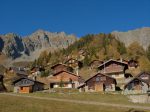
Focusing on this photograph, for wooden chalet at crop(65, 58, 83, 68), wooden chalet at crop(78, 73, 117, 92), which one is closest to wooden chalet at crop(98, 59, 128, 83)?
wooden chalet at crop(78, 73, 117, 92)

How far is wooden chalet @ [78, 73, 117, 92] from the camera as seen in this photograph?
86438mm

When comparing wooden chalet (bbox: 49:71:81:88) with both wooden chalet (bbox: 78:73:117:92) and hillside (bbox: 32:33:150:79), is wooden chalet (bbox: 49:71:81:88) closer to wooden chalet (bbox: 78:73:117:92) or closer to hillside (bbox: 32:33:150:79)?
wooden chalet (bbox: 78:73:117:92)

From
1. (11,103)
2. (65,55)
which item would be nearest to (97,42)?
(65,55)

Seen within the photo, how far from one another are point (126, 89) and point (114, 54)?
2826 inches

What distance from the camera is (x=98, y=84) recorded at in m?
87.6

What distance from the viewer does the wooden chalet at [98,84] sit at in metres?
86.4

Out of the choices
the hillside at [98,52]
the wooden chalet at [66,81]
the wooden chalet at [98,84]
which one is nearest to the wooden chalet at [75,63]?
the hillside at [98,52]

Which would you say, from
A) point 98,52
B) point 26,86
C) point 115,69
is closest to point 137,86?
point 115,69

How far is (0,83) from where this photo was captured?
9369cm

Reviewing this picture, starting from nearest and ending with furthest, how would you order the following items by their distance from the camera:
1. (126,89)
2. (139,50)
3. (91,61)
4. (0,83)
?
(126,89)
(0,83)
(91,61)
(139,50)

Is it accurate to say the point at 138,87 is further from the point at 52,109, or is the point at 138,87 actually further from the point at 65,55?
the point at 65,55

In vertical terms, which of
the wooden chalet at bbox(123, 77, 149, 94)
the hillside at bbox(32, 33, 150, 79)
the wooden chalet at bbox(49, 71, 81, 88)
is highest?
the hillside at bbox(32, 33, 150, 79)

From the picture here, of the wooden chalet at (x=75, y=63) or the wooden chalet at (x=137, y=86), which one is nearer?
the wooden chalet at (x=137, y=86)

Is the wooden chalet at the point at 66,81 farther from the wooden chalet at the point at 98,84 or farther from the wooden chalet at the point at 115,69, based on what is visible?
the wooden chalet at the point at 98,84
